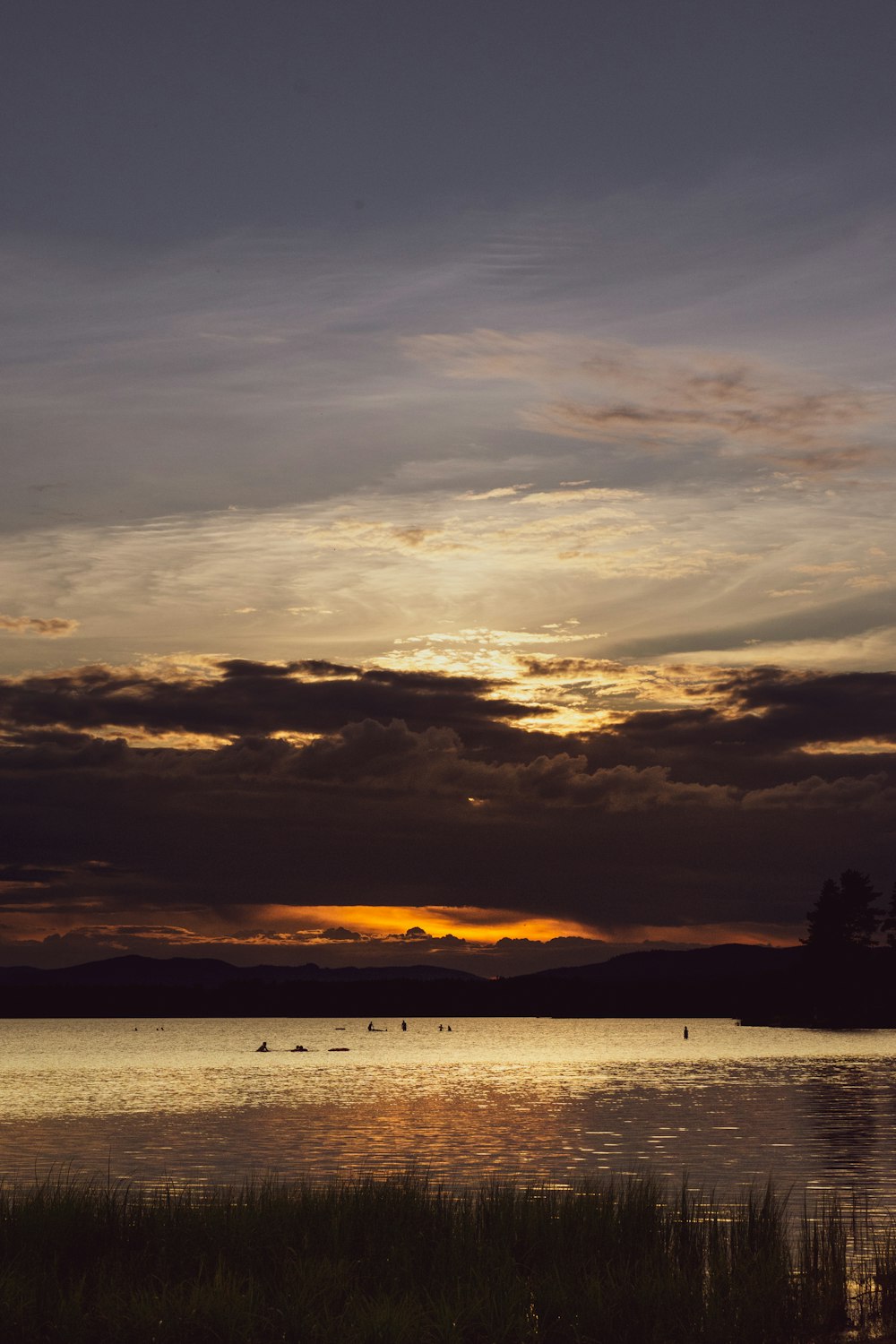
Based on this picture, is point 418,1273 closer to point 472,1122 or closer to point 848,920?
point 472,1122

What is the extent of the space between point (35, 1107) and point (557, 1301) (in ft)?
242

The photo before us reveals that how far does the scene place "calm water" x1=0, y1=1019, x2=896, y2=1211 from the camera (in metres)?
55.6

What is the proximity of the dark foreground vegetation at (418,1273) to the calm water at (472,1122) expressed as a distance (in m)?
18.6

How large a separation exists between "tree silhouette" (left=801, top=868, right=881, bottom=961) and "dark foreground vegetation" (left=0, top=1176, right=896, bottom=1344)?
16971cm

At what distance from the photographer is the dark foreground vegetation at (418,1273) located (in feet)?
71.5

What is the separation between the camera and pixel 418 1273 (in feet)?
83.7

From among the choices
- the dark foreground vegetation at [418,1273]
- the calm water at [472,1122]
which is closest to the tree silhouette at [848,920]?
the calm water at [472,1122]

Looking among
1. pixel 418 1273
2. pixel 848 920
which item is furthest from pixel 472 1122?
pixel 848 920

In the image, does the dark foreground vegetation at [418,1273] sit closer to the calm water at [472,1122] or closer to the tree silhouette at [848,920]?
the calm water at [472,1122]

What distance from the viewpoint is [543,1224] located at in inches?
1102

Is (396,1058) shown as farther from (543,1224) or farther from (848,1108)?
(543,1224)

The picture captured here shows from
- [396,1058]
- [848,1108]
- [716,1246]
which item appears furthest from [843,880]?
[716,1246]

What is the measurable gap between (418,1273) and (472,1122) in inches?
2243

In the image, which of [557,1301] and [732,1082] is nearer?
[557,1301]
